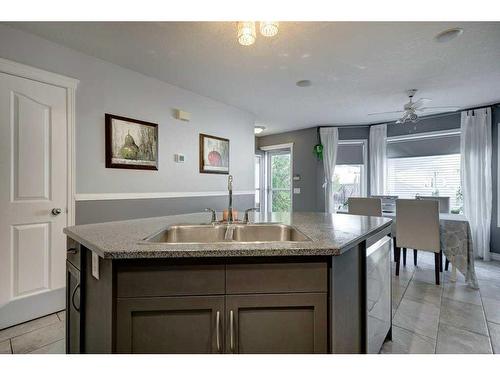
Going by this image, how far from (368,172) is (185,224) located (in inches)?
181

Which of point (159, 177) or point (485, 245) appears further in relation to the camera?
point (485, 245)

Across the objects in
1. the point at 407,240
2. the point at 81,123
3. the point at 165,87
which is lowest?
the point at 407,240

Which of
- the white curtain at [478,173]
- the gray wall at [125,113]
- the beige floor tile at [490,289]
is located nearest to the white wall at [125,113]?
the gray wall at [125,113]

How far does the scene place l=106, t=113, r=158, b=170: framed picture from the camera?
2.64m

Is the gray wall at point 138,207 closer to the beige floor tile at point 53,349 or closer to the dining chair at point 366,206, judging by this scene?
the beige floor tile at point 53,349

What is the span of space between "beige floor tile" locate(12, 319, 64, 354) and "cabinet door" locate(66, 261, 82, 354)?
2.27ft

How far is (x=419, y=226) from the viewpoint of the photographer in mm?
3068

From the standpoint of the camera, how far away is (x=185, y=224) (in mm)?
1715

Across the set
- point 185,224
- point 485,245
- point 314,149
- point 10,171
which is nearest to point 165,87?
point 10,171

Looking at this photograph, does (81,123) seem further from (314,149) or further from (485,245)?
(485,245)

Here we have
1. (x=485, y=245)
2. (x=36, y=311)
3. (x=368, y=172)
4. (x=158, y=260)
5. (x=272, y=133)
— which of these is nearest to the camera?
(x=158, y=260)

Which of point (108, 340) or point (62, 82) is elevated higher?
point (62, 82)

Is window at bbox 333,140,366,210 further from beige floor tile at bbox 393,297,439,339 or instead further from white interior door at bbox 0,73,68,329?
white interior door at bbox 0,73,68,329

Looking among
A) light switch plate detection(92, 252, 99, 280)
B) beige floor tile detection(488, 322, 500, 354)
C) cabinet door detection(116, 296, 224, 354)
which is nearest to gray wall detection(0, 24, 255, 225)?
light switch plate detection(92, 252, 99, 280)
